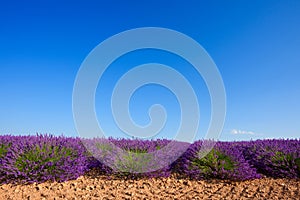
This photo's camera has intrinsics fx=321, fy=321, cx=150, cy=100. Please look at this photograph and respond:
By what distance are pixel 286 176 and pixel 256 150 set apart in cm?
109

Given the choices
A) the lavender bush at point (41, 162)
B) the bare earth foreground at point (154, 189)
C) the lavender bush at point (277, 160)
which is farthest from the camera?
the lavender bush at point (277, 160)

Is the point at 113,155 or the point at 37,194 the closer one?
the point at 37,194

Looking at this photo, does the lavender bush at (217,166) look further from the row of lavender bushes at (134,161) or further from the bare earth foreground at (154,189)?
the bare earth foreground at (154,189)

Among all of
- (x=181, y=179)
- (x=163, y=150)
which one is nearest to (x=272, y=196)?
(x=181, y=179)

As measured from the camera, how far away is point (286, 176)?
6.45m

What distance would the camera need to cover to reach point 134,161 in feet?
21.5

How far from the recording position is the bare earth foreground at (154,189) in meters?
5.75

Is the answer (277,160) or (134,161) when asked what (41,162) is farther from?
(277,160)

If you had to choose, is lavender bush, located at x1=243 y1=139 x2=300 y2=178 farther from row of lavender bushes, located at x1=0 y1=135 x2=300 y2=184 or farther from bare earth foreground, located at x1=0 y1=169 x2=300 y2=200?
bare earth foreground, located at x1=0 y1=169 x2=300 y2=200

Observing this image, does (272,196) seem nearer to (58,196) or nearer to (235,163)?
(235,163)

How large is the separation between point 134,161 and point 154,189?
31.5 inches

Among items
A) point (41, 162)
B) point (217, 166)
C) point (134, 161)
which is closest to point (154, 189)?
point (134, 161)

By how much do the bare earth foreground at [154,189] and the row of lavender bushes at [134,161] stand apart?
16 centimetres

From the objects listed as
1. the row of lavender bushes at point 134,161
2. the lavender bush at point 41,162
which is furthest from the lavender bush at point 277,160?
the lavender bush at point 41,162
